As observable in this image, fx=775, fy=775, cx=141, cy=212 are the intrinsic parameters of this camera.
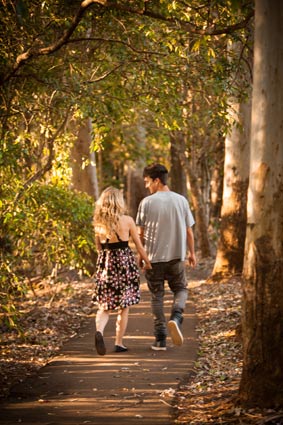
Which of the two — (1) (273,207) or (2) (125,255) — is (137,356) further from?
(1) (273,207)

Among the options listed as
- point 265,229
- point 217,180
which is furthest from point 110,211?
point 217,180

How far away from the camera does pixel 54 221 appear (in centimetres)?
1214

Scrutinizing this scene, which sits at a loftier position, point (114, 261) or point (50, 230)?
point (50, 230)

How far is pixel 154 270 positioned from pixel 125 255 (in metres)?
0.41

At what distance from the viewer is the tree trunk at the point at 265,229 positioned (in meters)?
6.21

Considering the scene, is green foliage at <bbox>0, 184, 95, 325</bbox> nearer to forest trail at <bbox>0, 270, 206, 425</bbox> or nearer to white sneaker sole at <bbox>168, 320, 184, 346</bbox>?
forest trail at <bbox>0, 270, 206, 425</bbox>

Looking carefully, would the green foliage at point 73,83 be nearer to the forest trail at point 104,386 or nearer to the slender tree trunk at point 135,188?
the forest trail at point 104,386

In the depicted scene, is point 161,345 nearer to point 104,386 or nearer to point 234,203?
point 104,386

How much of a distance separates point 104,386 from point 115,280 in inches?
74.9

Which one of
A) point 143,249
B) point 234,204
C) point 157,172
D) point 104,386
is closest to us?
point 104,386

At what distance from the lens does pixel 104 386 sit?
7.93m

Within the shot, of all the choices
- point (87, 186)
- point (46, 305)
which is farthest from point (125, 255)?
point (87, 186)

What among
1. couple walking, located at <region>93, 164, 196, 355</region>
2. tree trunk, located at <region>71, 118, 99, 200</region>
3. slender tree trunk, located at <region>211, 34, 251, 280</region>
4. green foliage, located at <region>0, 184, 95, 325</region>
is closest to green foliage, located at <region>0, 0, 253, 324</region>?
green foliage, located at <region>0, 184, 95, 325</region>

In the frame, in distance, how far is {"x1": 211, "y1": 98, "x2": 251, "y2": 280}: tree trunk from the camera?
639 inches
